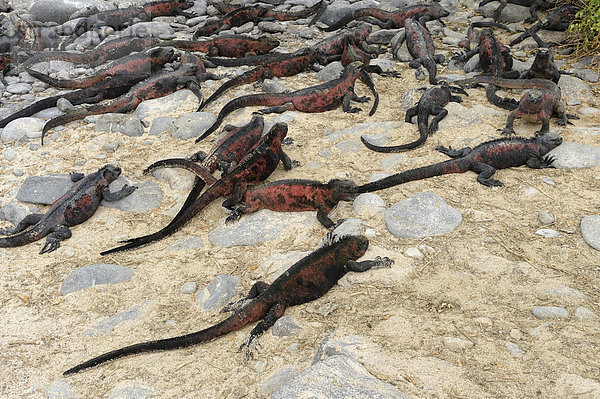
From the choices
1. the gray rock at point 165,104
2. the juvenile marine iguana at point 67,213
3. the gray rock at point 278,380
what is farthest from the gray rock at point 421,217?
the gray rock at point 165,104

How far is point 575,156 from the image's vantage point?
5.53 m

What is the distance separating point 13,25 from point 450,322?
10316 mm

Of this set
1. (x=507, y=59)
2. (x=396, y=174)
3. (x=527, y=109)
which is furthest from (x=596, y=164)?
(x=507, y=59)

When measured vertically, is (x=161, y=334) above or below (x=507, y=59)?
below

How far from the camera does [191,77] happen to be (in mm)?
8266

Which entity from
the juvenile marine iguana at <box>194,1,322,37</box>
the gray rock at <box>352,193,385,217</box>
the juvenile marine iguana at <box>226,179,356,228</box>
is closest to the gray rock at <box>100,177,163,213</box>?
the juvenile marine iguana at <box>226,179,356,228</box>

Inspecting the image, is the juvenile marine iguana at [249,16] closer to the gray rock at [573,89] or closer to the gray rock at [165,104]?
the gray rock at [165,104]

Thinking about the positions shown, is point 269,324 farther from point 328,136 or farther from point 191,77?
point 191,77

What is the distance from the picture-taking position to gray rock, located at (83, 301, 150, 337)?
425 cm

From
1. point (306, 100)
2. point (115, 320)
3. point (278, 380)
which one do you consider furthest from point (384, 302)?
point (306, 100)

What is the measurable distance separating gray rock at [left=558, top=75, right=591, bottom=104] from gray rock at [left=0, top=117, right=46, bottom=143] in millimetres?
6845

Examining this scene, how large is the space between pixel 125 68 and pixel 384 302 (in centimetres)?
672

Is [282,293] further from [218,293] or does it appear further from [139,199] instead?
[139,199]

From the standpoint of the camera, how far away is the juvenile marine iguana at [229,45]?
955cm
